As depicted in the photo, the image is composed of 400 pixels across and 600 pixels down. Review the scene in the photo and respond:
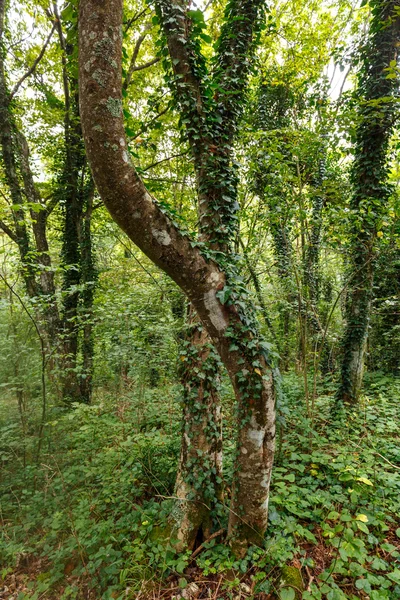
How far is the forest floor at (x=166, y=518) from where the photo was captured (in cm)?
235

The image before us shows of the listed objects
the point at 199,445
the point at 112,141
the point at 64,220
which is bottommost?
the point at 199,445

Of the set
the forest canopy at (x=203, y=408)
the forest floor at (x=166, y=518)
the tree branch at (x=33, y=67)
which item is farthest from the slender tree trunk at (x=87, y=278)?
the tree branch at (x=33, y=67)

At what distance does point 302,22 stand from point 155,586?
1153 centimetres

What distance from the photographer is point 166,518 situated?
300 centimetres

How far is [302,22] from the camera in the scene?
7633mm

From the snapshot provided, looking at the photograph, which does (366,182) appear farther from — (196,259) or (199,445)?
(199,445)

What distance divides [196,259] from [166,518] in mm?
2726

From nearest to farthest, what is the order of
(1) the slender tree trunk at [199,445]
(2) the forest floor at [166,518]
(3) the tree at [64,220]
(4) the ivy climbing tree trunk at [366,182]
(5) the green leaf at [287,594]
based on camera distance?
(5) the green leaf at [287,594]
(2) the forest floor at [166,518]
(1) the slender tree trunk at [199,445]
(4) the ivy climbing tree trunk at [366,182]
(3) the tree at [64,220]

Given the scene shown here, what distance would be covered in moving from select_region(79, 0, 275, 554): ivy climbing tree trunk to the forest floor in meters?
0.28

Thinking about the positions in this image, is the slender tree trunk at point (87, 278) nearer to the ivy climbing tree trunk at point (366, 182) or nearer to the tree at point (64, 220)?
the tree at point (64, 220)

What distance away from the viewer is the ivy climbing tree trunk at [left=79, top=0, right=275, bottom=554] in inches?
67.6

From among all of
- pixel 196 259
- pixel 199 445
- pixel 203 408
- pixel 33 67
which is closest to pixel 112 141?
pixel 196 259

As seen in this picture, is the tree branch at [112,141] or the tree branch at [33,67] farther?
the tree branch at [33,67]

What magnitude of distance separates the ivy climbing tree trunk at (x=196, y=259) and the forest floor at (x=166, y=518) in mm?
282
